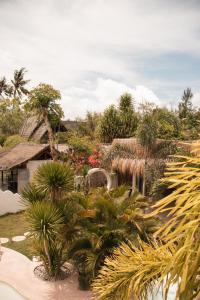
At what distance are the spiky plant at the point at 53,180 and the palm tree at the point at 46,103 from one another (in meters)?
12.9

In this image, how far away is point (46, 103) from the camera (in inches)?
990

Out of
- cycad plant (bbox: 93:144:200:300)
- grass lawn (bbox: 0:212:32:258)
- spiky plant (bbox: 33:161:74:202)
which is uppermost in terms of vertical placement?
cycad plant (bbox: 93:144:200:300)

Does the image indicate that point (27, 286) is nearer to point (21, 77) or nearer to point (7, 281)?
point (7, 281)

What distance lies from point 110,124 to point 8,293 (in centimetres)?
1764

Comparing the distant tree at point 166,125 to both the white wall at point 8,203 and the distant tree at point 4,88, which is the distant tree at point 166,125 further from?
the distant tree at point 4,88

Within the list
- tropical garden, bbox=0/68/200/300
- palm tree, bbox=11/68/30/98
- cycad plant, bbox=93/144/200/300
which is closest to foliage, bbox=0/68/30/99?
palm tree, bbox=11/68/30/98

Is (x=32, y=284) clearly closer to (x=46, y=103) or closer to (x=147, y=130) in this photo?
(x=147, y=130)

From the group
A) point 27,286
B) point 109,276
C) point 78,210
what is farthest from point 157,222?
point 109,276

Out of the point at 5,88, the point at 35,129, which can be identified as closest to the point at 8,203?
the point at 35,129

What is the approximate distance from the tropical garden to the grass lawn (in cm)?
224

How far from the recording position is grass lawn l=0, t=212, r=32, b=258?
1424 cm

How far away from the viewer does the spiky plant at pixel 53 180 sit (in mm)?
11000

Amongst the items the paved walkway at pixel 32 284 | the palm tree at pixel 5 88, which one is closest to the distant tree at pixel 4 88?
the palm tree at pixel 5 88

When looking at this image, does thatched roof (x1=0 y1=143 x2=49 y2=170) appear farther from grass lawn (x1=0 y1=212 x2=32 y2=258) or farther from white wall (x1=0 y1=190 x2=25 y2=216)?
grass lawn (x1=0 y1=212 x2=32 y2=258)
